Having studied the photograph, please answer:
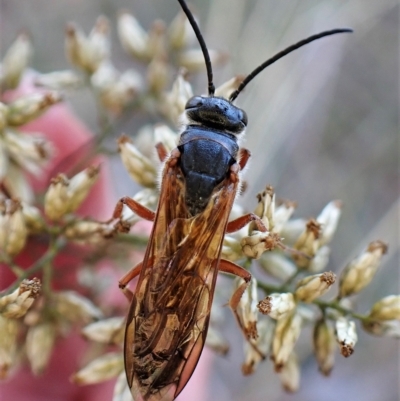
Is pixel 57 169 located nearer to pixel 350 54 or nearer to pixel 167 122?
pixel 167 122

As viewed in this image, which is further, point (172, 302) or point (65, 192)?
point (65, 192)

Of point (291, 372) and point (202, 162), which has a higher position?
point (202, 162)

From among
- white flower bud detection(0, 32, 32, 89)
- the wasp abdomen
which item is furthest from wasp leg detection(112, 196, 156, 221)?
white flower bud detection(0, 32, 32, 89)

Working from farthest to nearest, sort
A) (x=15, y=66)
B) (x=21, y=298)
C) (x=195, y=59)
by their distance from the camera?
(x=195, y=59) < (x=15, y=66) < (x=21, y=298)

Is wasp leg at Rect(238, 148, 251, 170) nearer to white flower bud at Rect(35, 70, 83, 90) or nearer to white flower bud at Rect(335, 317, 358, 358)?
white flower bud at Rect(335, 317, 358, 358)

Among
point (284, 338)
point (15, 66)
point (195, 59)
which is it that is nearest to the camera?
point (284, 338)

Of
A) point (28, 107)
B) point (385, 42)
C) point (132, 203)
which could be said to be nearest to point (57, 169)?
point (28, 107)

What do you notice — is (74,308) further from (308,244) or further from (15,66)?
(15,66)

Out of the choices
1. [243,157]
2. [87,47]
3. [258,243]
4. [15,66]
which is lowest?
[258,243]

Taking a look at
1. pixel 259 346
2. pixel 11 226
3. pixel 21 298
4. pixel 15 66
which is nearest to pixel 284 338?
pixel 259 346
